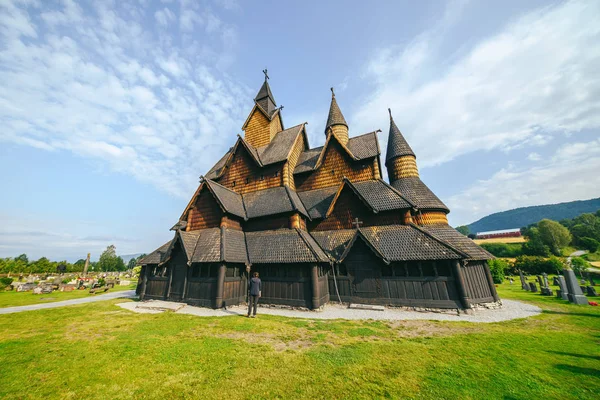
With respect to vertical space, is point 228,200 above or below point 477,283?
above

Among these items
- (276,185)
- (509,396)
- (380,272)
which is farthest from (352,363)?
(276,185)

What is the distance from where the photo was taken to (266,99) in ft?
81.8

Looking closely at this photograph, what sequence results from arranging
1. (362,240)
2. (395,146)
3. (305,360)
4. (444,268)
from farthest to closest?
1. (395,146)
2. (362,240)
3. (444,268)
4. (305,360)

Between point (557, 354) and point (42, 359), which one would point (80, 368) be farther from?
point (557, 354)

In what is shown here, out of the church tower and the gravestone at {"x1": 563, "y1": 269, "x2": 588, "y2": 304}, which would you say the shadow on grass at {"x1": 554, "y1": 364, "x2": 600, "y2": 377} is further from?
the church tower

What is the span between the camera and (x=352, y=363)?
17.8 feet

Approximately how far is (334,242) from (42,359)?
41.7ft

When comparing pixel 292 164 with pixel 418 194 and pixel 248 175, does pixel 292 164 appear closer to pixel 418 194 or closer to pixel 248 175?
pixel 248 175

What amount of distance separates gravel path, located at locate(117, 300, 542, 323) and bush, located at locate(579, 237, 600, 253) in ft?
202

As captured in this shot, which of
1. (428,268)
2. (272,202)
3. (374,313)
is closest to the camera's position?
(374,313)

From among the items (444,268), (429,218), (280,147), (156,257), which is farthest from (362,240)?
(156,257)

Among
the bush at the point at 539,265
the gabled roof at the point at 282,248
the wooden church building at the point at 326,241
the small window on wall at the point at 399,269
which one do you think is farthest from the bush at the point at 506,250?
the gabled roof at the point at 282,248

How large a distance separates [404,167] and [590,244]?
6600 centimetres

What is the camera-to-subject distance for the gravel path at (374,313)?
33.3ft
